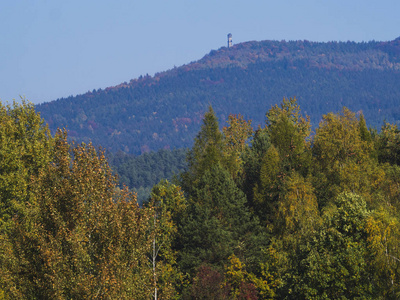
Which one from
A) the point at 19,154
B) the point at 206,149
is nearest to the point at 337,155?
the point at 206,149

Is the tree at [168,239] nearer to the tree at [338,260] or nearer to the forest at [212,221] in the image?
the forest at [212,221]

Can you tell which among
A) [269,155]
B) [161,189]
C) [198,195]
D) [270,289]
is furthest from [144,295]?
[161,189]

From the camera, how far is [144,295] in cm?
3266

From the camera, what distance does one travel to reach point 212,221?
215ft

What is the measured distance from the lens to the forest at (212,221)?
30500 mm

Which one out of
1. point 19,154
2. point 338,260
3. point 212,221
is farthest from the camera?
point 212,221

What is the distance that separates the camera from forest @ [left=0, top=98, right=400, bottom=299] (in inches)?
1201

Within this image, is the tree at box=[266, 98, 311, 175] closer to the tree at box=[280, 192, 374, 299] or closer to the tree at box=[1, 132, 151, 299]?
the tree at box=[280, 192, 374, 299]

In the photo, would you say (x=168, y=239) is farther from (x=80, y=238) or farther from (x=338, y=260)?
(x=80, y=238)

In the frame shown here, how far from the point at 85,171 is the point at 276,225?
118ft

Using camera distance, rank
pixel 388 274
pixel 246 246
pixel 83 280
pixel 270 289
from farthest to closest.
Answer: pixel 246 246, pixel 270 289, pixel 388 274, pixel 83 280

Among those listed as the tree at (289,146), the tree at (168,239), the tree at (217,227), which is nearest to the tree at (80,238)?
the tree at (168,239)

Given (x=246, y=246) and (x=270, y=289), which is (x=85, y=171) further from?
(x=246, y=246)

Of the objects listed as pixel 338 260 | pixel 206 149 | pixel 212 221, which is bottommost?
pixel 212 221
